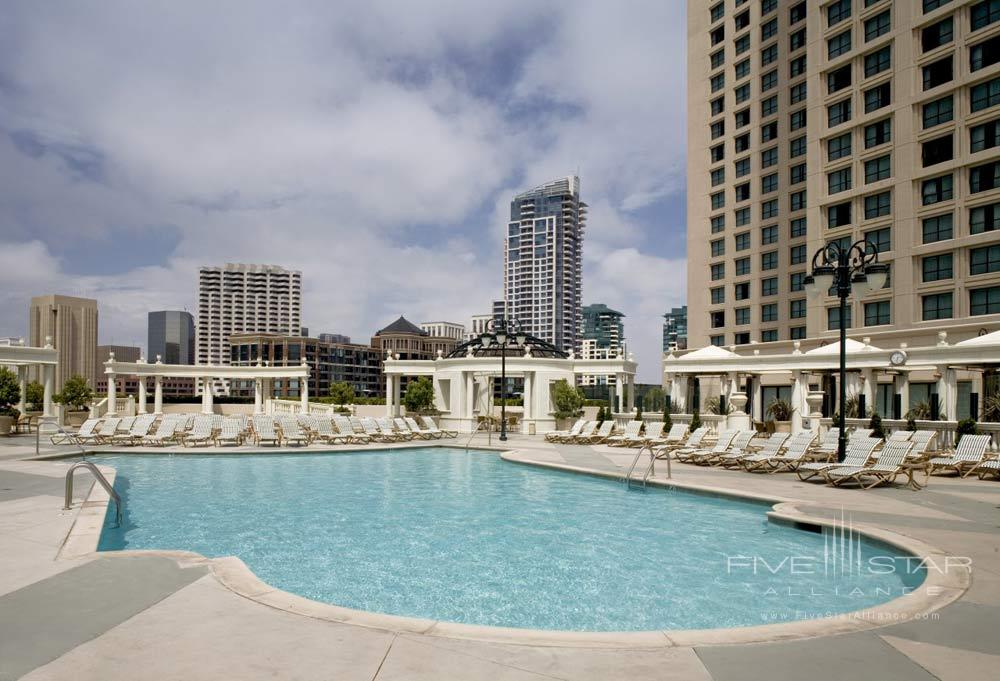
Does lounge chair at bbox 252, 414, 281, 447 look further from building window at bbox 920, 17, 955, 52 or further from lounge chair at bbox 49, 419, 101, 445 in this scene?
building window at bbox 920, 17, 955, 52

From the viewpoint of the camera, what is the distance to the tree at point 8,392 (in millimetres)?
27156

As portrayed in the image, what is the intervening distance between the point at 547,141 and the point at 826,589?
2525cm

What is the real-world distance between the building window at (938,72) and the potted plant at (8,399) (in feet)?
160

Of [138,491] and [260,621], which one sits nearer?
[260,621]

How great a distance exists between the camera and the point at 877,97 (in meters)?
37.2

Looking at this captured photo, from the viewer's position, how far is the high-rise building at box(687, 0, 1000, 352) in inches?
1270

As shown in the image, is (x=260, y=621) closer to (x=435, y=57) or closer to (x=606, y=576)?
(x=606, y=576)

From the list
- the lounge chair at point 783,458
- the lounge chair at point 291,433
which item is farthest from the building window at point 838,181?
the lounge chair at point 291,433

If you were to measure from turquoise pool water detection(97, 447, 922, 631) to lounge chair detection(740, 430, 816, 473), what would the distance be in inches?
152

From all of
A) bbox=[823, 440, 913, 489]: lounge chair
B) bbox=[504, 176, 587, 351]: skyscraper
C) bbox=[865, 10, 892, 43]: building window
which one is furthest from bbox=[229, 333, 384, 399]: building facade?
bbox=[823, 440, 913, 489]: lounge chair

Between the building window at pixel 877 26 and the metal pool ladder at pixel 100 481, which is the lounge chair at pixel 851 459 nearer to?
the metal pool ladder at pixel 100 481

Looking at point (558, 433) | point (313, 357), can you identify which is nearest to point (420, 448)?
point (558, 433)

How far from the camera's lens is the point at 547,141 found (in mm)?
28812

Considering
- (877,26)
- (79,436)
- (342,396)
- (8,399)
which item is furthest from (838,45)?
(8,399)
